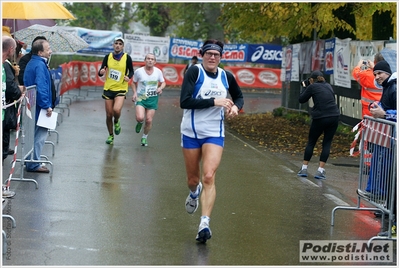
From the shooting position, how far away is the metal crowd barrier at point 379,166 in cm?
808

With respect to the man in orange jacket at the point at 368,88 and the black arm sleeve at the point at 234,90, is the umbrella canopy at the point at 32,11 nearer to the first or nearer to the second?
the man in orange jacket at the point at 368,88

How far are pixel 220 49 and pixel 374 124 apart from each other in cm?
198

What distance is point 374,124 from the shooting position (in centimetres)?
863

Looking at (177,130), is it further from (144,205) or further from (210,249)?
(210,249)

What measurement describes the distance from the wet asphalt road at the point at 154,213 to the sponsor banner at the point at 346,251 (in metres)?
0.13

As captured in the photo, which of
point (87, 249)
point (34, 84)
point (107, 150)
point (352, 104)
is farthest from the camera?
point (352, 104)

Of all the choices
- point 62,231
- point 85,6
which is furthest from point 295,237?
point 85,6

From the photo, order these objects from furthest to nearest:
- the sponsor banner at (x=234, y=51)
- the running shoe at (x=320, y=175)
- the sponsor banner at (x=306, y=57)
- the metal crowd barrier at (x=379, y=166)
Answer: the sponsor banner at (x=234, y=51)
the sponsor banner at (x=306, y=57)
the running shoe at (x=320, y=175)
the metal crowd barrier at (x=379, y=166)

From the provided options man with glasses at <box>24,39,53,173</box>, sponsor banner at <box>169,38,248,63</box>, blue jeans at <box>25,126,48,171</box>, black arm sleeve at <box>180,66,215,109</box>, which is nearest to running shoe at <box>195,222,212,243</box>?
black arm sleeve at <box>180,66,215,109</box>

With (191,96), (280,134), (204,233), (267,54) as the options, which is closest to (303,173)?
(191,96)

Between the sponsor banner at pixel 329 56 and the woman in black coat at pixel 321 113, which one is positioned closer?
the woman in black coat at pixel 321 113

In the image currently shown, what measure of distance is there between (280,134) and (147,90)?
16.8 ft

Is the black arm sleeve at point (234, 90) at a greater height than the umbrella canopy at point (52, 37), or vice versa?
the umbrella canopy at point (52, 37)

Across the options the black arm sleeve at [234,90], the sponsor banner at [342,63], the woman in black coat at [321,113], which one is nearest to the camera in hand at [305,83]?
the woman in black coat at [321,113]
